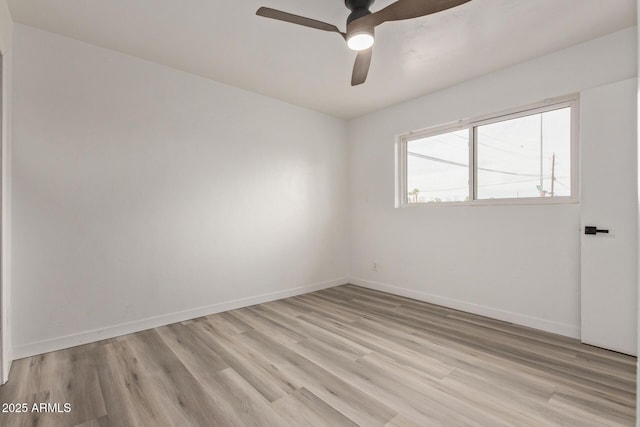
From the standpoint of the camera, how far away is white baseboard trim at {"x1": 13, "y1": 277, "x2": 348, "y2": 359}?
2381 millimetres

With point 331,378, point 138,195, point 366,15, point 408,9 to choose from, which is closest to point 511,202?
point 408,9

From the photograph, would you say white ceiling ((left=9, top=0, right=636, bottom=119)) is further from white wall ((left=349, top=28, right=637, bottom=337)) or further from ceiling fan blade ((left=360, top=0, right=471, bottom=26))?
ceiling fan blade ((left=360, top=0, right=471, bottom=26))

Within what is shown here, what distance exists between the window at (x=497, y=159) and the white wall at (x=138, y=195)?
167 cm

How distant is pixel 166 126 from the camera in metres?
3.06

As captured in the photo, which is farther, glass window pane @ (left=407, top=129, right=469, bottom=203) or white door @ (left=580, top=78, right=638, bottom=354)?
glass window pane @ (left=407, top=129, right=469, bottom=203)

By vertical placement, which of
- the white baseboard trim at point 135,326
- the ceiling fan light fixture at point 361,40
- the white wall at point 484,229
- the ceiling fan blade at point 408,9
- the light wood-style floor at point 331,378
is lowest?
the light wood-style floor at point 331,378

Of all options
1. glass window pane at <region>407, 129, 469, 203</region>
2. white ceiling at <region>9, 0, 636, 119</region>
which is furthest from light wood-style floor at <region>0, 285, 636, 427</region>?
white ceiling at <region>9, 0, 636, 119</region>

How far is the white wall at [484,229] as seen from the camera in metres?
2.69

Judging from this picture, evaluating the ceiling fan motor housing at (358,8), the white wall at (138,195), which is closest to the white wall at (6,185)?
the white wall at (138,195)

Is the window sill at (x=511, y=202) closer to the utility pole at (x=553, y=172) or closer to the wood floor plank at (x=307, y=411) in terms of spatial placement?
the utility pole at (x=553, y=172)

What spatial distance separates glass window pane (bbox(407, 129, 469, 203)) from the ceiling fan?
2026 mm

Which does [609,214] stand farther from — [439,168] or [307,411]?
[307,411]

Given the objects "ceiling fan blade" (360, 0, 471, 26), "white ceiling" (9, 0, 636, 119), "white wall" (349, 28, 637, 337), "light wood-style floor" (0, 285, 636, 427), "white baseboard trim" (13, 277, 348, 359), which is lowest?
"light wood-style floor" (0, 285, 636, 427)

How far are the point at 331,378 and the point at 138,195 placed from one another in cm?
241
